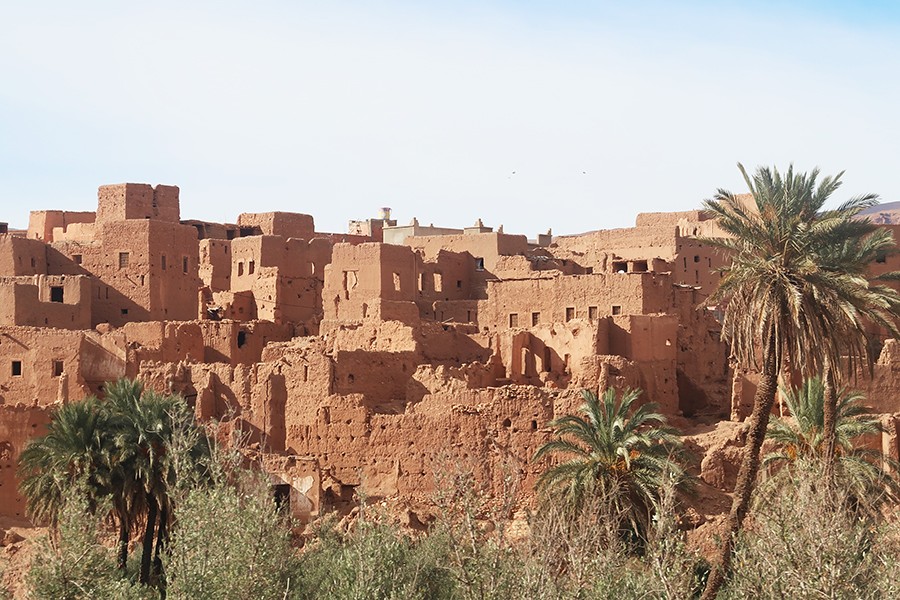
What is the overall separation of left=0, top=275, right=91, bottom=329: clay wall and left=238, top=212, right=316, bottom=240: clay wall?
12372 mm

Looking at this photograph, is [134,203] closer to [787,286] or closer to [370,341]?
[370,341]

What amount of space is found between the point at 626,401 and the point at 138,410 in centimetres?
973

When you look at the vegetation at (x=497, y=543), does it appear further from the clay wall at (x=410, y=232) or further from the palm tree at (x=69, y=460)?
the clay wall at (x=410, y=232)

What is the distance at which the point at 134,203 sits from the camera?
56.3 meters

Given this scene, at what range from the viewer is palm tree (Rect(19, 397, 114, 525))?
31.5 meters

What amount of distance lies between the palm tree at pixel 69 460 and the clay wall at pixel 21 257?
19.0 m

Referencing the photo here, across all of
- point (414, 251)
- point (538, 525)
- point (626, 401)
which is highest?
point (414, 251)

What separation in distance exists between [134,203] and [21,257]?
6.24 meters

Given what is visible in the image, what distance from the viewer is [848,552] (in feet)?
76.5

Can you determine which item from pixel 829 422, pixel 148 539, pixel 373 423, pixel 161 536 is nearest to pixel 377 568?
pixel 148 539

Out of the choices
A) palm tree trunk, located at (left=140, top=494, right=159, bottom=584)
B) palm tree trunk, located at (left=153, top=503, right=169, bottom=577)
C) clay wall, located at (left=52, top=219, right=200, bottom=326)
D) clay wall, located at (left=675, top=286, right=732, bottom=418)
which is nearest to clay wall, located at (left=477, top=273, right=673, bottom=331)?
clay wall, located at (left=675, top=286, right=732, bottom=418)

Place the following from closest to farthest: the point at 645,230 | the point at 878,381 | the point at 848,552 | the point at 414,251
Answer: the point at 848,552 < the point at 878,381 < the point at 414,251 < the point at 645,230

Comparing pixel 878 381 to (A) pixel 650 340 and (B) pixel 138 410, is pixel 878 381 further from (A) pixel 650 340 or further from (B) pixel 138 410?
(B) pixel 138 410

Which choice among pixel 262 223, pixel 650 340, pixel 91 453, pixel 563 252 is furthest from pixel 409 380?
pixel 262 223
